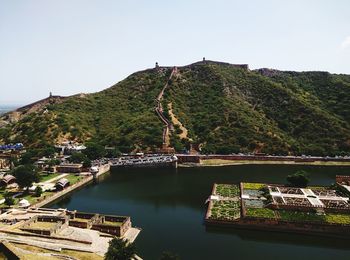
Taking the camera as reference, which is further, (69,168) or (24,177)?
(69,168)

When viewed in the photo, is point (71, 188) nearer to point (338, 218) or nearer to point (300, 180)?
point (300, 180)

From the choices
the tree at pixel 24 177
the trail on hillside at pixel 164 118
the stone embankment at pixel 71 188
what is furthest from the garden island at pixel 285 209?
the trail on hillside at pixel 164 118

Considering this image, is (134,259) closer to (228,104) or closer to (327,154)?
(327,154)

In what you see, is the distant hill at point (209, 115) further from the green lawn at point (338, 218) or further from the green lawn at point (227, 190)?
the green lawn at point (338, 218)

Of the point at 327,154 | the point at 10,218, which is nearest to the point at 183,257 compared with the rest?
the point at 10,218

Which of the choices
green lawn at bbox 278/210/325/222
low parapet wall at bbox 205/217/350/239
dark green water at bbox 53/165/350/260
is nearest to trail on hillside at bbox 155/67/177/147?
dark green water at bbox 53/165/350/260

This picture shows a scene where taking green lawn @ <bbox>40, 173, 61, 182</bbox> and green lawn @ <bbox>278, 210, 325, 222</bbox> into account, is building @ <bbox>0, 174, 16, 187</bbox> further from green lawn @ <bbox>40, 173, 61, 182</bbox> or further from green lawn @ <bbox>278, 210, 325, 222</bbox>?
green lawn @ <bbox>278, 210, 325, 222</bbox>

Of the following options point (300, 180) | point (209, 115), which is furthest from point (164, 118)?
point (300, 180)

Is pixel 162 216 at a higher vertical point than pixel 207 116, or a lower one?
lower
